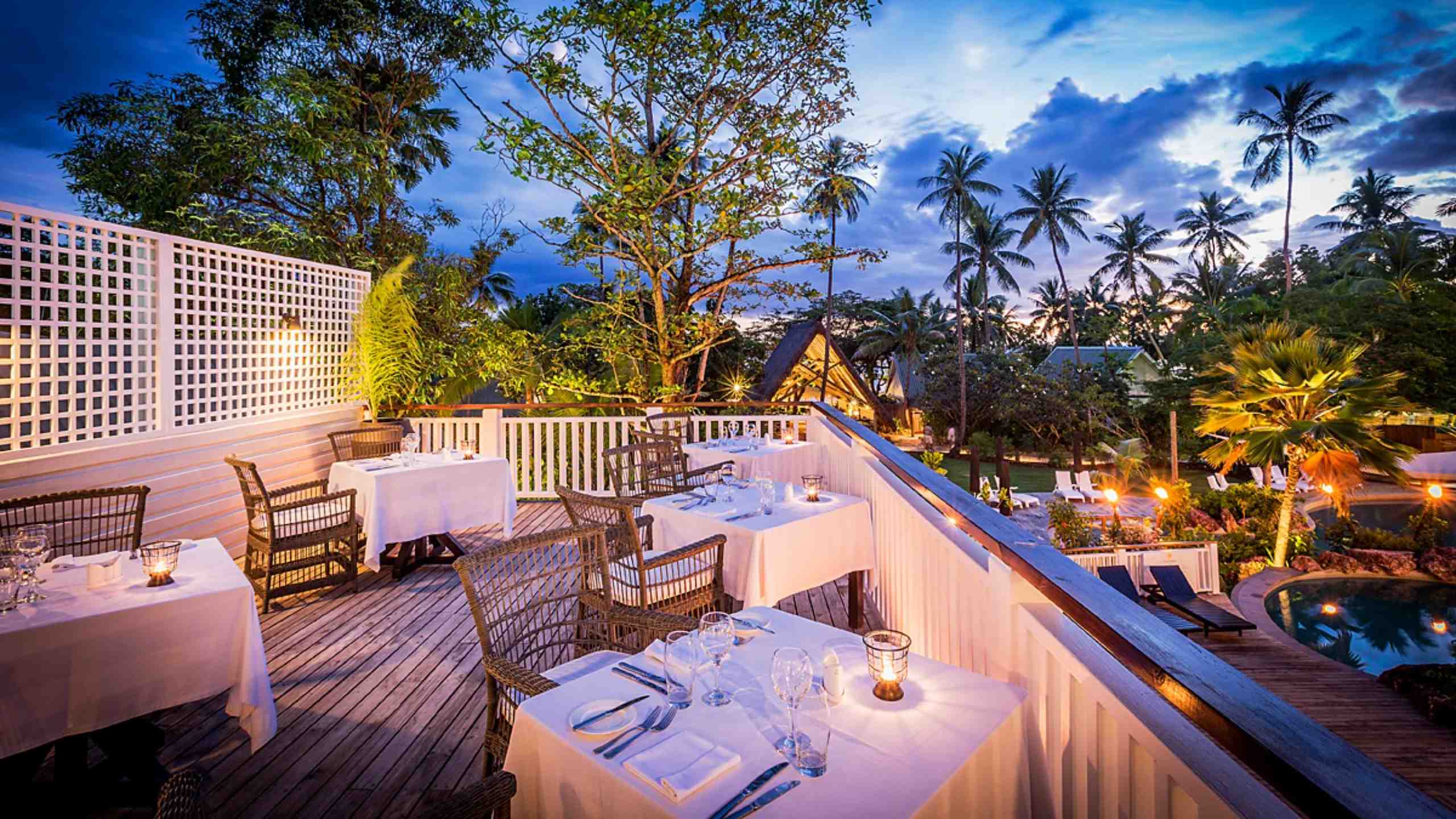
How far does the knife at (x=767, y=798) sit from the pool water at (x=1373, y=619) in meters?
15.1

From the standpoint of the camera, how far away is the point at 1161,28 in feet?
48.7

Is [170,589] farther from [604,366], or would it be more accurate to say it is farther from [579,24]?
[604,366]

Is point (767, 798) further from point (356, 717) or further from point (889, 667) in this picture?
point (356, 717)

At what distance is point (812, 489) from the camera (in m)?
3.86

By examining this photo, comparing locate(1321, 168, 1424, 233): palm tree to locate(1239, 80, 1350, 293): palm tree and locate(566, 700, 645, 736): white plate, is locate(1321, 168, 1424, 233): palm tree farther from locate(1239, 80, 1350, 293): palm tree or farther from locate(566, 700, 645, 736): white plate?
locate(566, 700, 645, 736): white plate

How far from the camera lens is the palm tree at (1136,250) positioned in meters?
36.1

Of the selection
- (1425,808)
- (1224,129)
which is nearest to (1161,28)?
(1425,808)

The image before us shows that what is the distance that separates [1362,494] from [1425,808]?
25.4 metres

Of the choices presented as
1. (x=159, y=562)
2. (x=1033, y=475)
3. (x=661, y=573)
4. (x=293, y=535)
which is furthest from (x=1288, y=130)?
(x=159, y=562)

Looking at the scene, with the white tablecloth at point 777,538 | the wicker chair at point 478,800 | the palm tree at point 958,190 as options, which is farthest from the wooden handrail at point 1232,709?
the palm tree at point 958,190

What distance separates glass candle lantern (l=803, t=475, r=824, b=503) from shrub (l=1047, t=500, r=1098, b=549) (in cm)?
1026

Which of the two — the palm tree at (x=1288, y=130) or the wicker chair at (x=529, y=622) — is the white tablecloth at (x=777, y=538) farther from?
the palm tree at (x=1288, y=130)

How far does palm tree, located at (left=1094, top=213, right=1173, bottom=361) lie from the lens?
1421 inches

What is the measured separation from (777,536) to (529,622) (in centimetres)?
131
